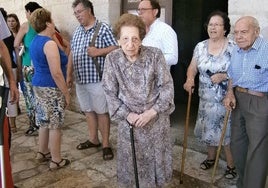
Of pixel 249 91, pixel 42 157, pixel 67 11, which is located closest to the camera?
pixel 249 91

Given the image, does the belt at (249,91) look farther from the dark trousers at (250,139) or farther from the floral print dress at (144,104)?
the floral print dress at (144,104)

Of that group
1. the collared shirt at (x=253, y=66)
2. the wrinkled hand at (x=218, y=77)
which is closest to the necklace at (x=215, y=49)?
the wrinkled hand at (x=218, y=77)

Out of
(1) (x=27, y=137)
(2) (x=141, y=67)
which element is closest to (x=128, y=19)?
(2) (x=141, y=67)

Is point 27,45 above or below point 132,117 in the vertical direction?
above

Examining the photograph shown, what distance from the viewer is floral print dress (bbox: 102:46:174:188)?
228 centimetres

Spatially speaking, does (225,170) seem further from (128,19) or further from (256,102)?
(128,19)

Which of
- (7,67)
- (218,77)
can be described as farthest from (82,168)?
(218,77)

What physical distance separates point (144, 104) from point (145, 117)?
0.33ft

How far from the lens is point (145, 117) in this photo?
226 centimetres

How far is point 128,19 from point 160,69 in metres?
0.41

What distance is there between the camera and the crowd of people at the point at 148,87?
2.30 metres

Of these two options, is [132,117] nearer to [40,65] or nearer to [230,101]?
[230,101]

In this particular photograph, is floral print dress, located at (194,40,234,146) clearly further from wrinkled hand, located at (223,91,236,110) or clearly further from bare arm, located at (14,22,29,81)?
bare arm, located at (14,22,29,81)

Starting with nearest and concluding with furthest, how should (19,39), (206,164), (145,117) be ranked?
(145,117)
(206,164)
(19,39)
